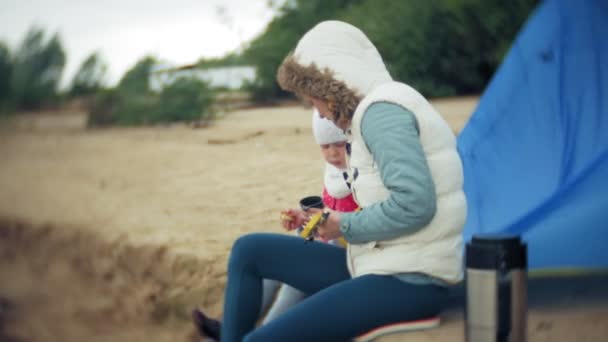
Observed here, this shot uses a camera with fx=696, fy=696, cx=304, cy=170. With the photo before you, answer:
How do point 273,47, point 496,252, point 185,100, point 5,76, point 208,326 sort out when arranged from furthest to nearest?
point 185,100
point 273,47
point 5,76
point 208,326
point 496,252

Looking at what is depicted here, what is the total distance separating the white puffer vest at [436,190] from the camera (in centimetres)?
125

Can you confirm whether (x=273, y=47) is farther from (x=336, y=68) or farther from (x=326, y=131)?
(x=336, y=68)

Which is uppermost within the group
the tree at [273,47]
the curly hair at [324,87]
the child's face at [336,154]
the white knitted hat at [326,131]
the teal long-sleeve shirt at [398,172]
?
the curly hair at [324,87]

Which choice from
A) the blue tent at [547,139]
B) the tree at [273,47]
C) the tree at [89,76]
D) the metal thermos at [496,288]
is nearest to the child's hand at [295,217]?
the metal thermos at [496,288]

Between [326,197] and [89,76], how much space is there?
1.10m

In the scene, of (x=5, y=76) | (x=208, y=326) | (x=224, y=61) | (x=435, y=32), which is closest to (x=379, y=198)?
(x=208, y=326)

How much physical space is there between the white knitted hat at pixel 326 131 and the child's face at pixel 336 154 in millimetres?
16

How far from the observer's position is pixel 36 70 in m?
2.30

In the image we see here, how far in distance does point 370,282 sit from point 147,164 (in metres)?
2.14

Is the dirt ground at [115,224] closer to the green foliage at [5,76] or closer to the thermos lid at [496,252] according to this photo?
the green foliage at [5,76]

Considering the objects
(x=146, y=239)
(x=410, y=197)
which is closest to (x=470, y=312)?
(x=410, y=197)

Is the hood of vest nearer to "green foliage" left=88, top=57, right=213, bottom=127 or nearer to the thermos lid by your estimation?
the thermos lid

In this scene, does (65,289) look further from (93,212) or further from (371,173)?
(371,173)

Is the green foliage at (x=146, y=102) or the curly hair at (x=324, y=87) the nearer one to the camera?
the curly hair at (x=324, y=87)
